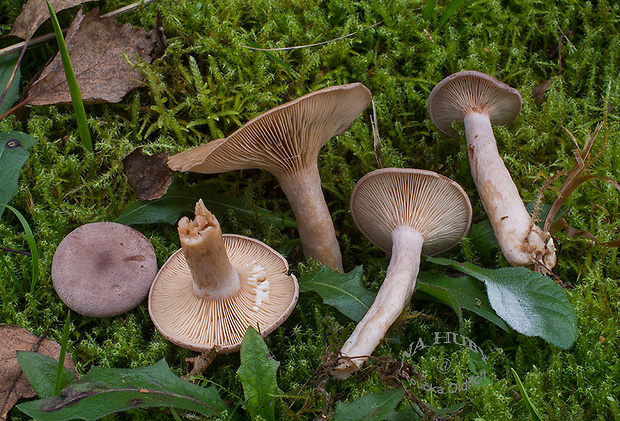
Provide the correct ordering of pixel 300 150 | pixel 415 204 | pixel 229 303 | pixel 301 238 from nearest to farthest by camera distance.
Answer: pixel 229 303 < pixel 300 150 < pixel 415 204 < pixel 301 238

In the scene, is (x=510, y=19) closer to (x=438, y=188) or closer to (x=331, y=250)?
(x=438, y=188)

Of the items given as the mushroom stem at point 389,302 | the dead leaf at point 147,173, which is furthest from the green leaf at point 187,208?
the mushroom stem at point 389,302

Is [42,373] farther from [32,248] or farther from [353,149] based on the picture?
[353,149]

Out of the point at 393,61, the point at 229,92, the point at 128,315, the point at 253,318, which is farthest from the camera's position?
the point at 393,61

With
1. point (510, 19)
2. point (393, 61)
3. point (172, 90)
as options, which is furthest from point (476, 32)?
point (172, 90)

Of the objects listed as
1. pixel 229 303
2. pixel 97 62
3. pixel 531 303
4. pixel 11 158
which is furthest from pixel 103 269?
pixel 531 303

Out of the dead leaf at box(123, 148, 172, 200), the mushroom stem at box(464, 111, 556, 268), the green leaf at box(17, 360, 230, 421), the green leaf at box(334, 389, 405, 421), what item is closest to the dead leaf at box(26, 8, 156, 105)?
the dead leaf at box(123, 148, 172, 200)

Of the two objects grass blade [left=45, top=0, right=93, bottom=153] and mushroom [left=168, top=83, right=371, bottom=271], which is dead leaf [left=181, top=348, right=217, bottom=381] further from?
grass blade [left=45, top=0, right=93, bottom=153]

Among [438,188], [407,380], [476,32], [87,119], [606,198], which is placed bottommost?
[407,380]
